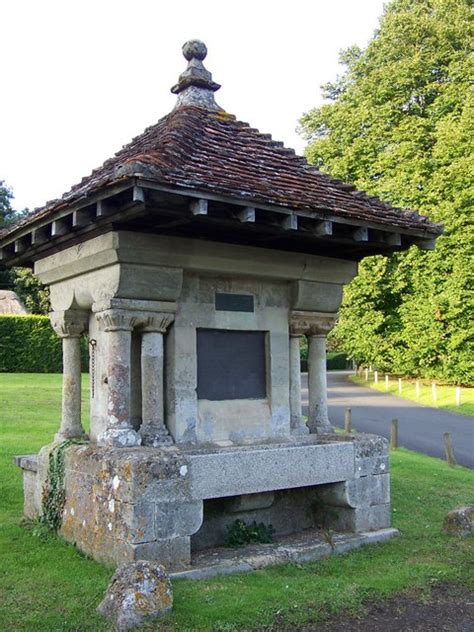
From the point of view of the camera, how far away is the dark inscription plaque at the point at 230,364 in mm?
7219

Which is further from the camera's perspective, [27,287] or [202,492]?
[27,287]

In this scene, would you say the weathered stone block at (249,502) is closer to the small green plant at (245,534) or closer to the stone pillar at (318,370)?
the small green plant at (245,534)

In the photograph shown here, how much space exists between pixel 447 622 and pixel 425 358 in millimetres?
23647

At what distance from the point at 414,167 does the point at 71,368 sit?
21.9 meters

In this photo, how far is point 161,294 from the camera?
6.69 meters

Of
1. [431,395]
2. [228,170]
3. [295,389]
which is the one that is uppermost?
[228,170]

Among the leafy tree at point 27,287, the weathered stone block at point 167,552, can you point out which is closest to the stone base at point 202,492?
the weathered stone block at point 167,552

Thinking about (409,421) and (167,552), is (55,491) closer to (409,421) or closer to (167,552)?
(167,552)

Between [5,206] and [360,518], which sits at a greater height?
[5,206]

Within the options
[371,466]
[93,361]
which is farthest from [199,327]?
[371,466]

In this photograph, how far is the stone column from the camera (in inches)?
263

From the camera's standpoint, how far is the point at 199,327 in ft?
23.5

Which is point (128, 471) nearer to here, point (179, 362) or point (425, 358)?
point (179, 362)

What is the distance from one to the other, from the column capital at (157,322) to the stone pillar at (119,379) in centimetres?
14
